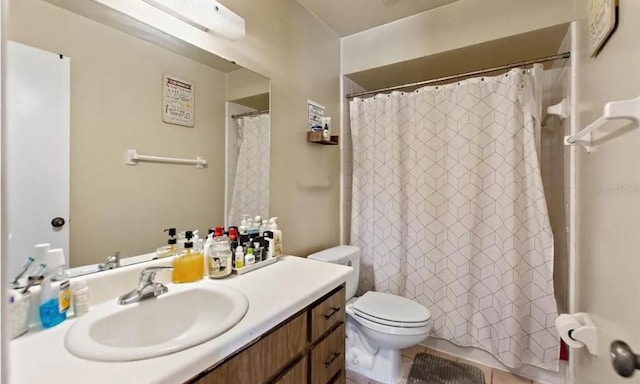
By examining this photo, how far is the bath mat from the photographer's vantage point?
1.71m

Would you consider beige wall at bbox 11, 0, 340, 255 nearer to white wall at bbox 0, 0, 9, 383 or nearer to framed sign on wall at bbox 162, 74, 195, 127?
framed sign on wall at bbox 162, 74, 195, 127

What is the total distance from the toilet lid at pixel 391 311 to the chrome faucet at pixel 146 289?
1078 millimetres

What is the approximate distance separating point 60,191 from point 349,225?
179cm

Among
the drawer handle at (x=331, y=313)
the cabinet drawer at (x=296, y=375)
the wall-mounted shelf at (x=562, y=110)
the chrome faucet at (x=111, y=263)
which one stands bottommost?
the cabinet drawer at (x=296, y=375)

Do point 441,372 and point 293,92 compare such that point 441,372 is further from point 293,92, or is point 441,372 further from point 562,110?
point 293,92

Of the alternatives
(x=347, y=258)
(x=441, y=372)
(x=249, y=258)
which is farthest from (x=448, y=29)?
(x=441, y=372)

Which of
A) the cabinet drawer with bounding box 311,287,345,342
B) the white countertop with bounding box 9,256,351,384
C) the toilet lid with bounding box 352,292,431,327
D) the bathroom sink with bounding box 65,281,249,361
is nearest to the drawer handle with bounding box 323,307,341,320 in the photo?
the cabinet drawer with bounding box 311,287,345,342

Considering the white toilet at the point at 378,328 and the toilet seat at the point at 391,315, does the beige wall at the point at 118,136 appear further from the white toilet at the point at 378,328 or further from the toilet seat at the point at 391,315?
the toilet seat at the point at 391,315

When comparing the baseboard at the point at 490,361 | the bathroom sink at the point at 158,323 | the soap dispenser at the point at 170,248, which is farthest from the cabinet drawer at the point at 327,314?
the baseboard at the point at 490,361

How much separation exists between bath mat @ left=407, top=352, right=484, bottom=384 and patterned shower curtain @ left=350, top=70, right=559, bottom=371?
151mm

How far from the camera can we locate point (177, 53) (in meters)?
1.17

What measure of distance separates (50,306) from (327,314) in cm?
85

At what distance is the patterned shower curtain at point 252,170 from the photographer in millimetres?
1441

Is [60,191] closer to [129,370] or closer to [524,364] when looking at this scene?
[129,370]
